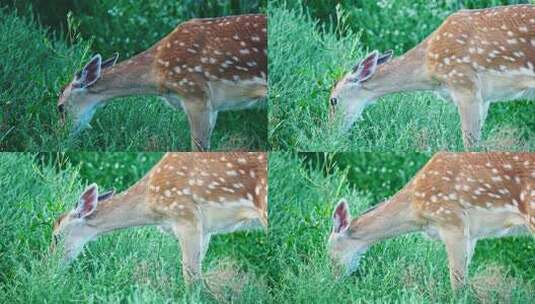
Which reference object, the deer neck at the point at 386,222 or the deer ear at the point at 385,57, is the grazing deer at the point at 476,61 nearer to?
the deer ear at the point at 385,57

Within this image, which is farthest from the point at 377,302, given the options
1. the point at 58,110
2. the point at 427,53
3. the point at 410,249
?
the point at 58,110

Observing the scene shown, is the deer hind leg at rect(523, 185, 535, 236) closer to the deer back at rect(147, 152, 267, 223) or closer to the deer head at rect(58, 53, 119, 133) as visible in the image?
the deer back at rect(147, 152, 267, 223)

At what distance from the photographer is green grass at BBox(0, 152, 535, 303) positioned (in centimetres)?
603

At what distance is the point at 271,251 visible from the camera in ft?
20.0

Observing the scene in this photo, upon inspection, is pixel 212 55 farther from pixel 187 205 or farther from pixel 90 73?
pixel 187 205

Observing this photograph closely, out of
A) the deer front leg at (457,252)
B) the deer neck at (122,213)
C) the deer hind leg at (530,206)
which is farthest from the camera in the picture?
the deer neck at (122,213)

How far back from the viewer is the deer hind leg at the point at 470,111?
19.6ft

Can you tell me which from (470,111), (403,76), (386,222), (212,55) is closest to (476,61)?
(470,111)

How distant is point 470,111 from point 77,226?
188cm

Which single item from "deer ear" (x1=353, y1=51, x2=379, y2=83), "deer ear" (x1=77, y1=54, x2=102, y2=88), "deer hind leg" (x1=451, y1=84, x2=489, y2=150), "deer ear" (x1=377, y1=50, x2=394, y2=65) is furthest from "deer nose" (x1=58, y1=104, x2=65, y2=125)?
"deer hind leg" (x1=451, y1=84, x2=489, y2=150)

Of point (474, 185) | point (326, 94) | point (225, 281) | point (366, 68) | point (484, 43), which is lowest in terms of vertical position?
point (225, 281)

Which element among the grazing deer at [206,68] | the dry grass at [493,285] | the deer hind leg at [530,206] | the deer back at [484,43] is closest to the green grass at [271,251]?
the dry grass at [493,285]

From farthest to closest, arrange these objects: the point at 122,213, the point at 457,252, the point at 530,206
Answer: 1. the point at 122,213
2. the point at 457,252
3. the point at 530,206

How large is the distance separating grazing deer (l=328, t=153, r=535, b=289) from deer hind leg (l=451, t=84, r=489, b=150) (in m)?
0.08
